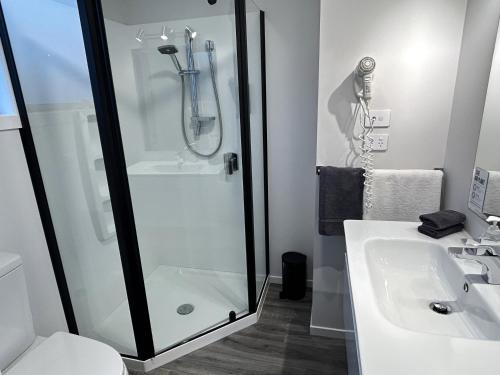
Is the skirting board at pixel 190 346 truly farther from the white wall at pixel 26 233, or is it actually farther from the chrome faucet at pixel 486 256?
the chrome faucet at pixel 486 256

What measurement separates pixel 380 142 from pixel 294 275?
124 cm

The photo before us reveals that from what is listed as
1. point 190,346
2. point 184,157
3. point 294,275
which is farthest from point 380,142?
point 190,346

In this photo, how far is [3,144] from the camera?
1.44 m

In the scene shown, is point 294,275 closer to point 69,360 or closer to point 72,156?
point 69,360

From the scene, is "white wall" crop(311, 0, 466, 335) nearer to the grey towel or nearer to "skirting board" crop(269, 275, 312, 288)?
the grey towel

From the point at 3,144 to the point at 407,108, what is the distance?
203 cm

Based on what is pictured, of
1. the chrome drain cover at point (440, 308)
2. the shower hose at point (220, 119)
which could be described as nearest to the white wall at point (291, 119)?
the shower hose at point (220, 119)

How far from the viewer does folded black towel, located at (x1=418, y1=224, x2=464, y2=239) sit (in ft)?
4.18

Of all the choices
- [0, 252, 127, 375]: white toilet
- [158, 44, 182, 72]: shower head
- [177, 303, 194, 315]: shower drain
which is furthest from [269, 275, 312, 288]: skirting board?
[158, 44, 182, 72]: shower head

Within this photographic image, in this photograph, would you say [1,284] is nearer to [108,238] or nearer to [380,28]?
[108,238]

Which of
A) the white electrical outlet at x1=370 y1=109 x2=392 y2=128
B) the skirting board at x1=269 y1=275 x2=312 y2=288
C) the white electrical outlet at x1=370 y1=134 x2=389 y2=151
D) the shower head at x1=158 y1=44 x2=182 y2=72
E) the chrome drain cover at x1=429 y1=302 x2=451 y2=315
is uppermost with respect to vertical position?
the shower head at x1=158 y1=44 x2=182 y2=72

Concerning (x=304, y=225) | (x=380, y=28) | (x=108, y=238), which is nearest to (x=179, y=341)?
(x=108, y=238)

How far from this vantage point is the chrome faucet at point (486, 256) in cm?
93

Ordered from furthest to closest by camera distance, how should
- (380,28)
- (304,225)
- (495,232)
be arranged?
1. (304,225)
2. (380,28)
3. (495,232)
